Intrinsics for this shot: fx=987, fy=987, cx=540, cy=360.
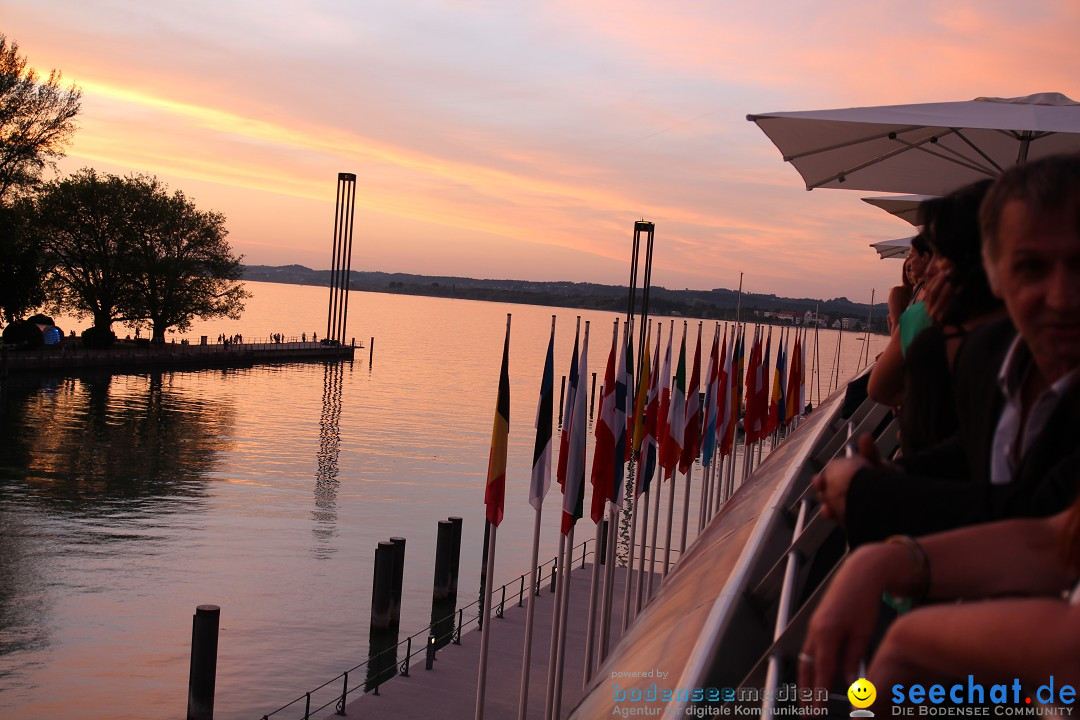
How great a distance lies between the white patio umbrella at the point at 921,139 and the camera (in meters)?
6.81

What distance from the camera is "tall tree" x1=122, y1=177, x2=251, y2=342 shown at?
231 ft

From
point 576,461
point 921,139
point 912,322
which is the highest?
point 921,139

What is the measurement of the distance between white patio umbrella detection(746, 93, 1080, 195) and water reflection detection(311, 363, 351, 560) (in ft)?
67.3

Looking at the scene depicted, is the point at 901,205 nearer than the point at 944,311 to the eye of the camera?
No

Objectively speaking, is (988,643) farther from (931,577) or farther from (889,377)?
(889,377)

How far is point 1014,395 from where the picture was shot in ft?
4.75

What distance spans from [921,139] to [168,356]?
6869cm

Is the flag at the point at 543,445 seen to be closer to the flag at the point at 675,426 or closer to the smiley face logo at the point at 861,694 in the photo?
the flag at the point at 675,426

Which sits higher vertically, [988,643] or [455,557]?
[988,643]

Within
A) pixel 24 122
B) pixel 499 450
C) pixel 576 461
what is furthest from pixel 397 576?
pixel 24 122

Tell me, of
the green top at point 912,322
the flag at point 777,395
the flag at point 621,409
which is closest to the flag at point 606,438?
the flag at point 621,409

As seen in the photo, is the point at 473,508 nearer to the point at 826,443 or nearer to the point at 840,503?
the point at 826,443

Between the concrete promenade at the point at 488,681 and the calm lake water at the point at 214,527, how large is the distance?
3146 millimetres

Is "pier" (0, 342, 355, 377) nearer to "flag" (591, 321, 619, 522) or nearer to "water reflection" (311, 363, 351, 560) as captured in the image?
"water reflection" (311, 363, 351, 560)
